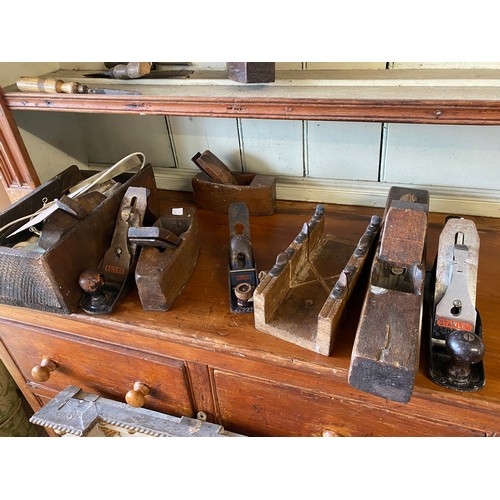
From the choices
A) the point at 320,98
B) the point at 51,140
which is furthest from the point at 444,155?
the point at 51,140

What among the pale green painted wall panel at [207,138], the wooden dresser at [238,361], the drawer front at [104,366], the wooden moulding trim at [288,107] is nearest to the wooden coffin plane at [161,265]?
the wooden dresser at [238,361]

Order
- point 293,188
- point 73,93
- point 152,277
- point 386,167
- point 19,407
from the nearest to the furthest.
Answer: point 152,277 < point 73,93 < point 386,167 < point 293,188 < point 19,407

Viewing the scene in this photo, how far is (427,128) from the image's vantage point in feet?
3.09

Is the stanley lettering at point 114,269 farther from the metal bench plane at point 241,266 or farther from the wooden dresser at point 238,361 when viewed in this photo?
the metal bench plane at point 241,266

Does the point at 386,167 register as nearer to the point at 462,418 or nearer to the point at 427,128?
the point at 427,128

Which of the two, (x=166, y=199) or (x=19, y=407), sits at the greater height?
(x=166, y=199)

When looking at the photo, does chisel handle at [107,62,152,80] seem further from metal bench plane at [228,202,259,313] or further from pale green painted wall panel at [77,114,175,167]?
metal bench plane at [228,202,259,313]

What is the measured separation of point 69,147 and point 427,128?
99 cm

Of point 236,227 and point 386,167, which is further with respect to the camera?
point 386,167

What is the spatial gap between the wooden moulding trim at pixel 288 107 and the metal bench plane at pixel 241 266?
0.23 m

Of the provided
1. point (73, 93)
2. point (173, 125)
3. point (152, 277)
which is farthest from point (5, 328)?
point (173, 125)

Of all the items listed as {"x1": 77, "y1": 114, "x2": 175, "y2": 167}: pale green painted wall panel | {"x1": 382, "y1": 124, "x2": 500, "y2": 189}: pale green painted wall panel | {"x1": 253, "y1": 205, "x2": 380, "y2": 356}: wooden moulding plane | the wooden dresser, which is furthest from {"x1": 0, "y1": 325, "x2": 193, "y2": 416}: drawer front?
{"x1": 382, "y1": 124, "x2": 500, "y2": 189}: pale green painted wall panel

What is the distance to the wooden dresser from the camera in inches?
26.6

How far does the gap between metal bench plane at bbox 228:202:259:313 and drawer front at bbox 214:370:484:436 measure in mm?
144
